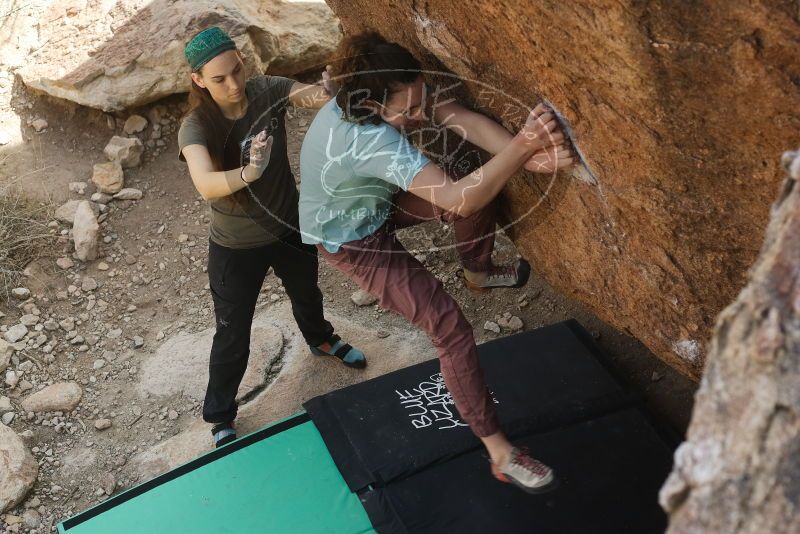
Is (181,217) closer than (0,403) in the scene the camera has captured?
No

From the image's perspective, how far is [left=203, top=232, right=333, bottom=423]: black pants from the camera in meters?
3.57

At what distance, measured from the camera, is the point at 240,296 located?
11.9 ft

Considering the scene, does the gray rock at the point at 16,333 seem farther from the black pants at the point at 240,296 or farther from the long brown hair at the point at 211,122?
the long brown hair at the point at 211,122

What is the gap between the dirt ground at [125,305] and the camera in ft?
13.6

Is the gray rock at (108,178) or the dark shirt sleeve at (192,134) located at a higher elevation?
the dark shirt sleeve at (192,134)

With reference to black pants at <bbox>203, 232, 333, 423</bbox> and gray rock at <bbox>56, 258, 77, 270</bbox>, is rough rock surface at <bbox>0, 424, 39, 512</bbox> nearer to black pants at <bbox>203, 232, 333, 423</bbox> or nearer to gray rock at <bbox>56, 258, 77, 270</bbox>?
black pants at <bbox>203, 232, 333, 423</bbox>

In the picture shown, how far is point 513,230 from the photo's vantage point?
3588 mm

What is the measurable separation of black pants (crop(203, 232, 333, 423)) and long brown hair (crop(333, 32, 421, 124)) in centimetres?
97

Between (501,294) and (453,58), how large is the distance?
6.37 ft

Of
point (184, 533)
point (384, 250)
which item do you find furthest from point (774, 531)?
point (184, 533)

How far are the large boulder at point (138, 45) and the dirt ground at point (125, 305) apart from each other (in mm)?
276

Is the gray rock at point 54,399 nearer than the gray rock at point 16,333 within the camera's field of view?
Yes

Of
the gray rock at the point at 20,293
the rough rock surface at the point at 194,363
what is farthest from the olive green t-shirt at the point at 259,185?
the gray rock at the point at 20,293

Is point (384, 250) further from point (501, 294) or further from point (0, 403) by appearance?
point (0, 403)
